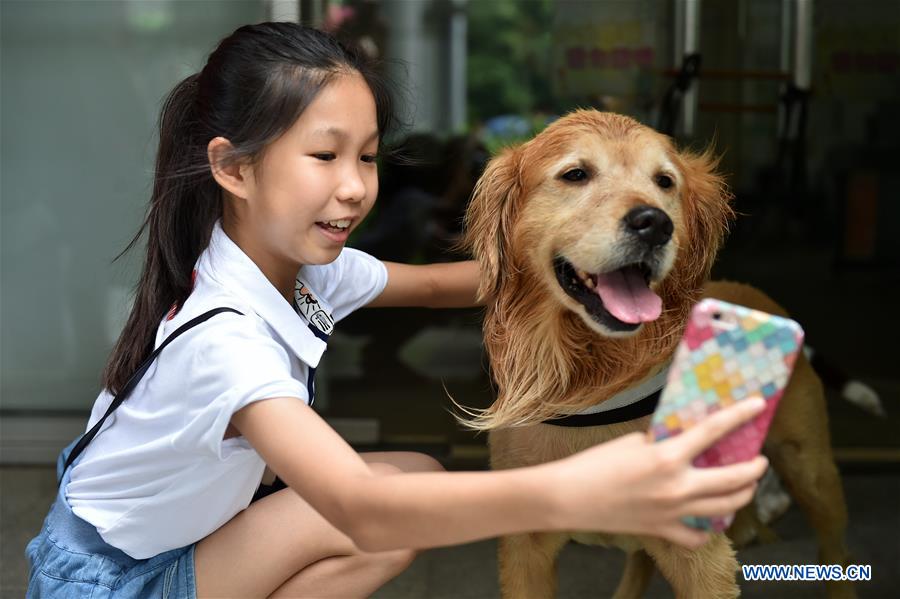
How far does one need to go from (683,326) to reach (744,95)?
4.19m

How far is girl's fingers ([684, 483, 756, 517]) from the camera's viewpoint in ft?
4.53

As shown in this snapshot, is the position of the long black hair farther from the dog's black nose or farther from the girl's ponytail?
the dog's black nose

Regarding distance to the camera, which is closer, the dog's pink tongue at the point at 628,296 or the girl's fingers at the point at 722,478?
the girl's fingers at the point at 722,478

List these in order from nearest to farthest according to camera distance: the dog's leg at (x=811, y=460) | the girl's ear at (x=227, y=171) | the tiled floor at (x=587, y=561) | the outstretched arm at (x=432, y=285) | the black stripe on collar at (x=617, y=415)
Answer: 1. the girl's ear at (x=227, y=171)
2. the black stripe on collar at (x=617, y=415)
3. the outstretched arm at (x=432, y=285)
4. the dog's leg at (x=811, y=460)
5. the tiled floor at (x=587, y=561)

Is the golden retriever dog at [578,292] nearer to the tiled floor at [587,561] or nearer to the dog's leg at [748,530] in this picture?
the tiled floor at [587,561]

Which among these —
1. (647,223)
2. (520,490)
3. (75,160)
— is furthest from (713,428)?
(75,160)

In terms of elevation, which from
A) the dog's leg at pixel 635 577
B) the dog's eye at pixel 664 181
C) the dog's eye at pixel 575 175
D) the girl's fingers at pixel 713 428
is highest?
the dog's eye at pixel 575 175

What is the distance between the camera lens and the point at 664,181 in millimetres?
2098

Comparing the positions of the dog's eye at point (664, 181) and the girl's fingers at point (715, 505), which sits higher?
the dog's eye at point (664, 181)

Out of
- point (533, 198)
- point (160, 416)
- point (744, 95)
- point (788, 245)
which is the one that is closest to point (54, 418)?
point (160, 416)

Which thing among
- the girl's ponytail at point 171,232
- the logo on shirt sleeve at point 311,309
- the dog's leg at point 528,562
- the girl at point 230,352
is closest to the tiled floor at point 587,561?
the dog's leg at point 528,562

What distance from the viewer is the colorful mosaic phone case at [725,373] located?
142 centimetres

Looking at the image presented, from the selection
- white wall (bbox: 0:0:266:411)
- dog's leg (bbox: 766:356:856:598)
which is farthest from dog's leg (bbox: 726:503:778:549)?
white wall (bbox: 0:0:266:411)

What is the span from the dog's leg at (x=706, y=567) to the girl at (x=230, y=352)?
23.6 inches
